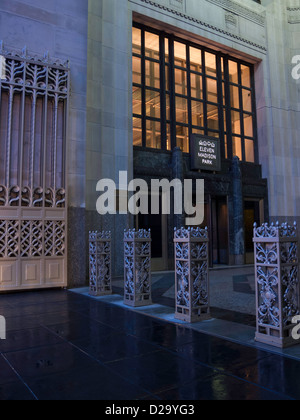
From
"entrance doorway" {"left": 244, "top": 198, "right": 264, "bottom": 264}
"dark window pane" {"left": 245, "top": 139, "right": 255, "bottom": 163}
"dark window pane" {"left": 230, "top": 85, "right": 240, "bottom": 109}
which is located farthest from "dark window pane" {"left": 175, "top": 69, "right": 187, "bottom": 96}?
"entrance doorway" {"left": 244, "top": 198, "right": 264, "bottom": 264}

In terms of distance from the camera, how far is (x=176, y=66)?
1628 centimetres

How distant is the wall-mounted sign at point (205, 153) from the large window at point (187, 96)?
59 cm

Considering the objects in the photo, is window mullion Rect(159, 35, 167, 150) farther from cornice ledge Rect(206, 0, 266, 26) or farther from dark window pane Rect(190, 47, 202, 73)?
cornice ledge Rect(206, 0, 266, 26)

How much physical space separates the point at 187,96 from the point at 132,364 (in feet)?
48.3

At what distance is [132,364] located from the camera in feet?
12.3

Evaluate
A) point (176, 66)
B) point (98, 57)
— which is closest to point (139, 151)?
point (98, 57)

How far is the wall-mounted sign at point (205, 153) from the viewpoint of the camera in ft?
51.0

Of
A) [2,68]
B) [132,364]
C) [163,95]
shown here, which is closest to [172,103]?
[163,95]

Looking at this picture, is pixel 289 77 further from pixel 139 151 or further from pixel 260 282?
pixel 260 282

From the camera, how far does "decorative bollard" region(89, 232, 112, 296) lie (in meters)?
8.94

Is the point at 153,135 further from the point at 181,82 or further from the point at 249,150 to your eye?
the point at 249,150

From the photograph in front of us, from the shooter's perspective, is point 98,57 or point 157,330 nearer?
point 157,330

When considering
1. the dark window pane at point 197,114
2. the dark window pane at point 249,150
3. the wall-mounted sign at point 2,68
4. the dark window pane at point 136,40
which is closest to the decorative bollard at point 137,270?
the wall-mounted sign at point 2,68
